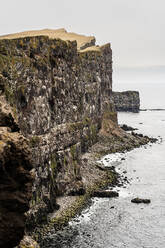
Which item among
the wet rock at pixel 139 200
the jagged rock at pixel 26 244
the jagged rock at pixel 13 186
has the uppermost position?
the jagged rock at pixel 13 186

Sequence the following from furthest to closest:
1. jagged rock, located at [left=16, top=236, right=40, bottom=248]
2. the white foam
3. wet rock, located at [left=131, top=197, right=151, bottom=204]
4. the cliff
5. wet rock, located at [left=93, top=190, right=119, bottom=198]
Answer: the white foam
wet rock, located at [left=93, top=190, right=119, bottom=198]
wet rock, located at [left=131, top=197, right=151, bottom=204]
the cliff
jagged rock, located at [left=16, top=236, right=40, bottom=248]

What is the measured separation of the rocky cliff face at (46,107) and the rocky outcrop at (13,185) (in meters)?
24.6

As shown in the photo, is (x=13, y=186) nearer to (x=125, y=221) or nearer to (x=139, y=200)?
(x=125, y=221)

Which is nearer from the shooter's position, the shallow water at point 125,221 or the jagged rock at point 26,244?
the jagged rock at point 26,244

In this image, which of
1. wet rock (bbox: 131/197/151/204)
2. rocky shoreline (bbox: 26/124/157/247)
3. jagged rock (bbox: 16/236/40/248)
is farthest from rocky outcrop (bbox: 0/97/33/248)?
wet rock (bbox: 131/197/151/204)

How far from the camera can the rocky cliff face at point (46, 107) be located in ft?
179

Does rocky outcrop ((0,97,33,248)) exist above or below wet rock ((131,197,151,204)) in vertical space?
above

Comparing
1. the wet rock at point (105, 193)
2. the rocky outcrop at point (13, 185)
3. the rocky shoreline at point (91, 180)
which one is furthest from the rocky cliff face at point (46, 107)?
the rocky outcrop at point (13, 185)

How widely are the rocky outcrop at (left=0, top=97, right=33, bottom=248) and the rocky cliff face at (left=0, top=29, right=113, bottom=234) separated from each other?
2459 cm

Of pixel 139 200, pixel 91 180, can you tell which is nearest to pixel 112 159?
pixel 91 180

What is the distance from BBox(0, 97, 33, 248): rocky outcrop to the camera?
786 inches

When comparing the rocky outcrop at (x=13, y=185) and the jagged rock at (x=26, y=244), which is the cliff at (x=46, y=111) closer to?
the rocky outcrop at (x=13, y=185)

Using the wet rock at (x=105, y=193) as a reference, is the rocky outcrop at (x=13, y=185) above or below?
above

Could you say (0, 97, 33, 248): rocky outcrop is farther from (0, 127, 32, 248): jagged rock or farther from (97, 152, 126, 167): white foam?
(97, 152, 126, 167): white foam
